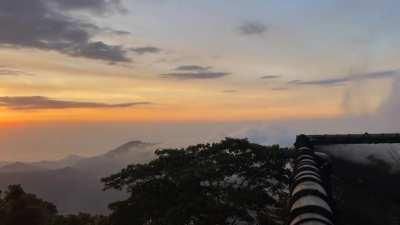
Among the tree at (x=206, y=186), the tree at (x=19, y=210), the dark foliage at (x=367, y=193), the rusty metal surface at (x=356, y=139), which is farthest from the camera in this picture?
the tree at (x=19, y=210)

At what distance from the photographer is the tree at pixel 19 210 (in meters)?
43.8

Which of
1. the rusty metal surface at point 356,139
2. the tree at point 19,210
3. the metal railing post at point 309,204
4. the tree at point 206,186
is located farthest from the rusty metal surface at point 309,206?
the tree at point 19,210

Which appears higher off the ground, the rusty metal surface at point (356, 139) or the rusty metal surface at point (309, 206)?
the rusty metal surface at point (356, 139)

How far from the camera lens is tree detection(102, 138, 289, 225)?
22594 mm

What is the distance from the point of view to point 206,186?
78.7ft

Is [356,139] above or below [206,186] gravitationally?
above

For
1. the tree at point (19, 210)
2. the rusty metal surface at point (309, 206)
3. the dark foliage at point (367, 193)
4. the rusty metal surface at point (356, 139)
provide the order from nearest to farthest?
the rusty metal surface at point (309, 206), the dark foliage at point (367, 193), the rusty metal surface at point (356, 139), the tree at point (19, 210)

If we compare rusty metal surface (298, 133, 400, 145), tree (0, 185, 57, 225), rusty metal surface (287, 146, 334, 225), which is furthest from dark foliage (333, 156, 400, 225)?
tree (0, 185, 57, 225)

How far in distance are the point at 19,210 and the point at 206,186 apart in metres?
27.3

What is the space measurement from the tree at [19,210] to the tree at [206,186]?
2125 cm

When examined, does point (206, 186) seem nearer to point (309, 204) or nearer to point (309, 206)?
point (309, 204)

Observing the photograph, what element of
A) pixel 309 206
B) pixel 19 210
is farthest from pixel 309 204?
pixel 19 210

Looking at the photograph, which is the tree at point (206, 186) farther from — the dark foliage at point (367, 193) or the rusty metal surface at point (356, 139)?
the dark foliage at point (367, 193)

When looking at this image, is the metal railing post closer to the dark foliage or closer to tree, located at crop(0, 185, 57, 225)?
the dark foliage
